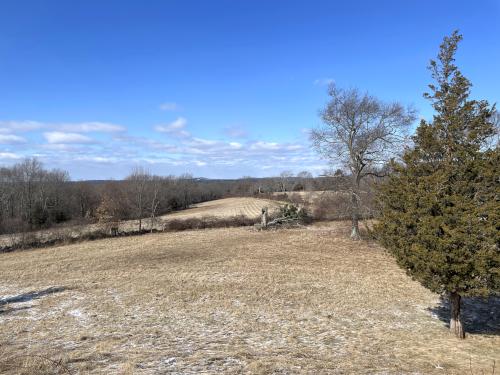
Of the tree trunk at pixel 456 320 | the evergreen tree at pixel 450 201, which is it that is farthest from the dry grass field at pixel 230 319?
the evergreen tree at pixel 450 201

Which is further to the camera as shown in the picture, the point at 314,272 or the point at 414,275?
the point at 314,272

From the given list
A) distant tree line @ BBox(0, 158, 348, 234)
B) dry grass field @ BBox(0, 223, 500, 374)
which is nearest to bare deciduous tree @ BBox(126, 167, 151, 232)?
distant tree line @ BBox(0, 158, 348, 234)

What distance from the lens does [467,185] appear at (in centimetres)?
841

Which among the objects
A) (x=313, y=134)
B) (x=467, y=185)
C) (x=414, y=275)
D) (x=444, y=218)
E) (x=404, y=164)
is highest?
(x=313, y=134)

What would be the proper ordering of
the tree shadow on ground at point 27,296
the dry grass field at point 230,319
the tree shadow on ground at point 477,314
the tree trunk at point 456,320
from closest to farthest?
1. the dry grass field at point 230,319
2. the tree trunk at point 456,320
3. the tree shadow on ground at point 477,314
4. the tree shadow on ground at point 27,296

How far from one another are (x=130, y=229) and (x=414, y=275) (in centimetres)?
3619

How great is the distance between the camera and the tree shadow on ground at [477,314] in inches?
431

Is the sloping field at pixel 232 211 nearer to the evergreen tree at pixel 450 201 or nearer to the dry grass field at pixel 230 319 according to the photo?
the dry grass field at pixel 230 319

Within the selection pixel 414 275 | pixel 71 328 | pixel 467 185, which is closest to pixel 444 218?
pixel 467 185

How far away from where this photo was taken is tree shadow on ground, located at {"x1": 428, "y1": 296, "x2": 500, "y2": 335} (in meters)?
10.9

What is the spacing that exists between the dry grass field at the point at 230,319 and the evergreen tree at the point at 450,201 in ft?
6.12

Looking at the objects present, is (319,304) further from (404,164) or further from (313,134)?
(313,134)

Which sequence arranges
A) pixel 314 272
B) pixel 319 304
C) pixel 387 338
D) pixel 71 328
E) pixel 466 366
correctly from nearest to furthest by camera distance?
pixel 466 366 < pixel 387 338 < pixel 71 328 < pixel 319 304 < pixel 314 272

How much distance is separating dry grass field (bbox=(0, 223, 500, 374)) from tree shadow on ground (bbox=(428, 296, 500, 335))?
0.35ft
